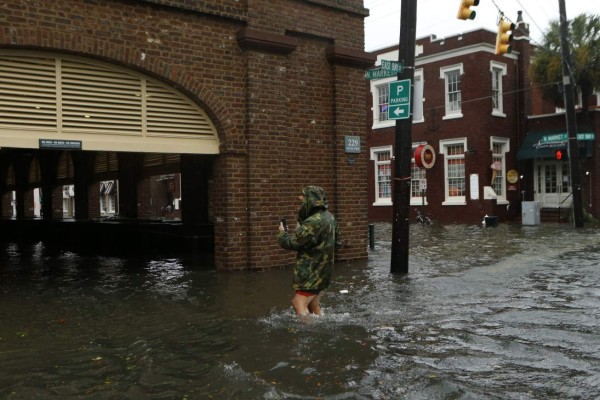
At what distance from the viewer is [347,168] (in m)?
12.1

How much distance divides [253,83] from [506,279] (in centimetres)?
556

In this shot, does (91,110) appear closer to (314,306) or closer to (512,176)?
(314,306)

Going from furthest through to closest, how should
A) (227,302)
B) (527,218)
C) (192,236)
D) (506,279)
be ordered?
(527,218) → (192,236) → (506,279) → (227,302)

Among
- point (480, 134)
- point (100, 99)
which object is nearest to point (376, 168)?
point (480, 134)

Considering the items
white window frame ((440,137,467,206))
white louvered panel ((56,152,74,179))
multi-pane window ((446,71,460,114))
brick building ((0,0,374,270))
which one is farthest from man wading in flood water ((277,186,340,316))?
multi-pane window ((446,71,460,114))

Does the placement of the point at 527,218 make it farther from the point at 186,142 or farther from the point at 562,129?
the point at 186,142

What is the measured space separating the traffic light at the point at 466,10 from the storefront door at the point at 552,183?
52.5ft

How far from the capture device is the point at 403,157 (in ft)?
34.1

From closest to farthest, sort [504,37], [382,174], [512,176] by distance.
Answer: [504,37]
[512,176]
[382,174]

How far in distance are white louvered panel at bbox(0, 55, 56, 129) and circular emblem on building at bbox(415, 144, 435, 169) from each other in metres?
20.1

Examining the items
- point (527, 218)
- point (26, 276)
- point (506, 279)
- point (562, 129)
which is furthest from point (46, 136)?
point (562, 129)

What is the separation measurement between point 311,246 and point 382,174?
24.6 meters

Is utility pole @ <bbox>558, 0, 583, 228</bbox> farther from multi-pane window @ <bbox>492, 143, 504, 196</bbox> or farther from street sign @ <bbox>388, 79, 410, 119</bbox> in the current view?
street sign @ <bbox>388, 79, 410, 119</bbox>

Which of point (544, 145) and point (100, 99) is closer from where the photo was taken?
point (100, 99)
